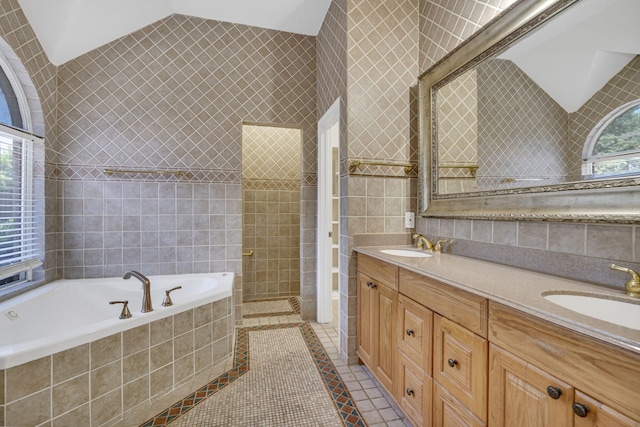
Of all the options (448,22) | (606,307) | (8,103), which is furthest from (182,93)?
(606,307)

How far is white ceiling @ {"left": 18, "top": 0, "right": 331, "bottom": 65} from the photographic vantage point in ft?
7.01

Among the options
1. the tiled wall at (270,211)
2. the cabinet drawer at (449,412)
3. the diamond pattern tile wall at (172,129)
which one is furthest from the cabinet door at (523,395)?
the tiled wall at (270,211)

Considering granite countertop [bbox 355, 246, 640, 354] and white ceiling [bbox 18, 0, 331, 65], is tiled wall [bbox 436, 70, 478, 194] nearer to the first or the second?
granite countertop [bbox 355, 246, 640, 354]

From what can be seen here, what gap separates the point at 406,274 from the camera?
1491mm

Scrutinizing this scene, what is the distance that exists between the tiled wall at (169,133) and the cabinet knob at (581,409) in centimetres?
252

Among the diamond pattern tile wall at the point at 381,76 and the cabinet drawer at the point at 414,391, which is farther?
the diamond pattern tile wall at the point at 381,76

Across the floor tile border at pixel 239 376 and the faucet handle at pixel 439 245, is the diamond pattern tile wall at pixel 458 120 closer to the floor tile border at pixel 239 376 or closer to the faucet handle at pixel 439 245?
the faucet handle at pixel 439 245

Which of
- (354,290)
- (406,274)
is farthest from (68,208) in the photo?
(406,274)

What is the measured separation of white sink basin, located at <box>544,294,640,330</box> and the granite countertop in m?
0.02

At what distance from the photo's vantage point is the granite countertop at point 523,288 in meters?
0.67

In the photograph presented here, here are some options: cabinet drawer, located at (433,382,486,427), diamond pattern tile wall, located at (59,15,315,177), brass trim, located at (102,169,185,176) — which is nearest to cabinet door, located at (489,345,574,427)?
cabinet drawer, located at (433,382,486,427)

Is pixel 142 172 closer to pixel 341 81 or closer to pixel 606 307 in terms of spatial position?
pixel 341 81

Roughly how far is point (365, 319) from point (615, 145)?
5.05ft

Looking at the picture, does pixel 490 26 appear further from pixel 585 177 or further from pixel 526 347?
pixel 526 347
